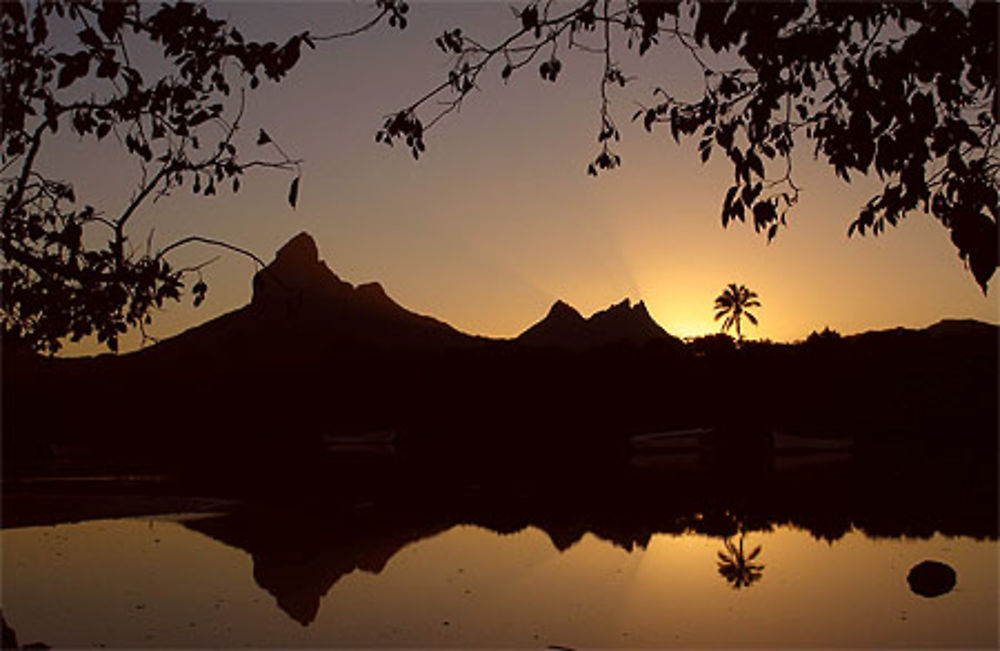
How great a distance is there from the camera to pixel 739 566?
2381 centimetres

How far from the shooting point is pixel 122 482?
1785 inches

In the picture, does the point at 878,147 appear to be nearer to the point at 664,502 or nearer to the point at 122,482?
the point at 664,502

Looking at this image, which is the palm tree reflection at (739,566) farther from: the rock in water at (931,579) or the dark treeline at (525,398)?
the dark treeline at (525,398)

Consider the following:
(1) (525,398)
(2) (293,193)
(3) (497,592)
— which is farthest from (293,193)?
(1) (525,398)

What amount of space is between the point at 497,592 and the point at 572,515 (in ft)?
43.7

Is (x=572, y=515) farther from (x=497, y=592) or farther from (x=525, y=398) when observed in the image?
(x=525, y=398)

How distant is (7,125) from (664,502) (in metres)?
31.3

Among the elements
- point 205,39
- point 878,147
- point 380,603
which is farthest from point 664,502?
point 878,147

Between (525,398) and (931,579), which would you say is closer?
(931,579)

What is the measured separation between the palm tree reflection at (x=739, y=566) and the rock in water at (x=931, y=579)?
283cm

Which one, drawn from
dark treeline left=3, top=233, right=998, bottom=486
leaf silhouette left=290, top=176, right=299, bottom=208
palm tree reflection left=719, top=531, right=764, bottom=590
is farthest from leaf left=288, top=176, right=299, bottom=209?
dark treeline left=3, top=233, right=998, bottom=486

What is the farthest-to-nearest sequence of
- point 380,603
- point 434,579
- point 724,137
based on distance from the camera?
point 434,579
point 380,603
point 724,137

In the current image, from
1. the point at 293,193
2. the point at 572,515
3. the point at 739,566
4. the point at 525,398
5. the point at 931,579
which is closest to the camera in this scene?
the point at 293,193

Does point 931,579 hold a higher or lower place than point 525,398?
lower
